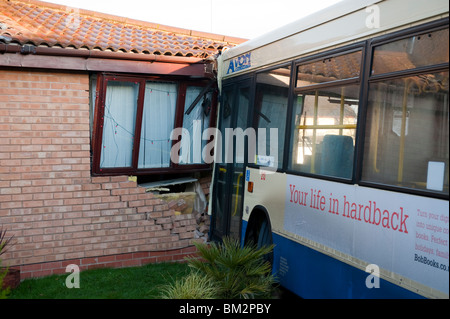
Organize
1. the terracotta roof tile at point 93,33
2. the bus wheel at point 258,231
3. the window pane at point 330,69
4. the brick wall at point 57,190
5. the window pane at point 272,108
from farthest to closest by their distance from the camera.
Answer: the terracotta roof tile at point 93,33 < the brick wall at point 57,190 < the bus wheel at point 258,231 < the window pane at point 272,108 < the window pane at point 330,69

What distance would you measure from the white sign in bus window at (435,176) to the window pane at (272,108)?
2418mm

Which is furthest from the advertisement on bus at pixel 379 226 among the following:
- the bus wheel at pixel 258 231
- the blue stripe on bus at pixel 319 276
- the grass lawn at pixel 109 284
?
the grass lawn at pixel 109 284

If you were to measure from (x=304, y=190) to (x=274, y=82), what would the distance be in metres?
1.63

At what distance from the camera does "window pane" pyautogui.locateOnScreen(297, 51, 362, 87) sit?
16.3ft

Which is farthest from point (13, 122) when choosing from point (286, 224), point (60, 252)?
point (286, 224)

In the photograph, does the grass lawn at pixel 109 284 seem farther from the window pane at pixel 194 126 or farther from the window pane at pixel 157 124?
the window pane at pixel 194 126

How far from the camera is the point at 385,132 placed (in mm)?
4480

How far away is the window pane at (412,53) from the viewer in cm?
392

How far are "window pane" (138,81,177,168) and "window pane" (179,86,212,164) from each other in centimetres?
23

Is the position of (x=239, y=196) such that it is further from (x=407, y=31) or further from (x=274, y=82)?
(x=407, y=31)

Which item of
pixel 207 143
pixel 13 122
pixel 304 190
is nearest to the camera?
pixel 304 190

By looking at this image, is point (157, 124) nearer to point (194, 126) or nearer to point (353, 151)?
point (194, 126)

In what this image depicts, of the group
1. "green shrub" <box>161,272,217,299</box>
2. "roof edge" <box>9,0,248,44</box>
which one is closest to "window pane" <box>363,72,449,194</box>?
"green shrub" <box>161,272,217,299</box>

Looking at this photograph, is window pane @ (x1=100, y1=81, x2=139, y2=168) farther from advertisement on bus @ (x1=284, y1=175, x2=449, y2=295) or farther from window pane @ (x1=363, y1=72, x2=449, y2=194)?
window pane @ (x1=363, y1=72, x2=449, y2=194)
